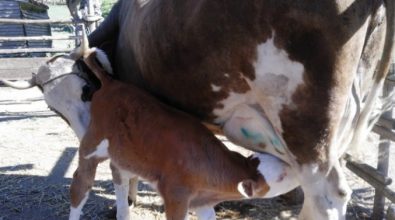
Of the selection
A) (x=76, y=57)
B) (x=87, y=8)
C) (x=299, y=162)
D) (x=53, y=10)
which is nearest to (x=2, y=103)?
(x=87, y=8)

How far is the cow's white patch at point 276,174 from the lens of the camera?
256 centimetres

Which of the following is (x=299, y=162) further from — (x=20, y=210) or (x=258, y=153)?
(x=20, y=210)

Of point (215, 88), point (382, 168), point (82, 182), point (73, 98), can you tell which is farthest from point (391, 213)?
point (73, 98)

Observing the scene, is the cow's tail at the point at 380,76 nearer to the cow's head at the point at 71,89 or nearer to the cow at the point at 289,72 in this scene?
the cow at the point at 289,72

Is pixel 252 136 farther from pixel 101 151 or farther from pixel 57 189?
pixel 57 189

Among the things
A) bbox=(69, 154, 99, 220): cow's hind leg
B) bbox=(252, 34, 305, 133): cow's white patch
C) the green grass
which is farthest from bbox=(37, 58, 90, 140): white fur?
the green grass

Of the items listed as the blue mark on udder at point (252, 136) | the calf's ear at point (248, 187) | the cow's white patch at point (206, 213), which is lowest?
the cow's white patch at point (206, 213)

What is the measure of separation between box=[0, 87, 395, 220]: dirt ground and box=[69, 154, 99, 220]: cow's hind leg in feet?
2.59

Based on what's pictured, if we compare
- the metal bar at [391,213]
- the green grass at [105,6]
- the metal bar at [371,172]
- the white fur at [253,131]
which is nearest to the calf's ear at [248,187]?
the white fur at [253,131]

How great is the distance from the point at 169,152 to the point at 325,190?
956 millimetres

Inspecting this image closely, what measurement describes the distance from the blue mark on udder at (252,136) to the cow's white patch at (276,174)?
0.47 ft

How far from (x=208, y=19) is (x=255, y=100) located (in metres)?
0.51

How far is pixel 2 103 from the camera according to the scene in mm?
9266

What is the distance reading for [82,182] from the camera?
136 inches
